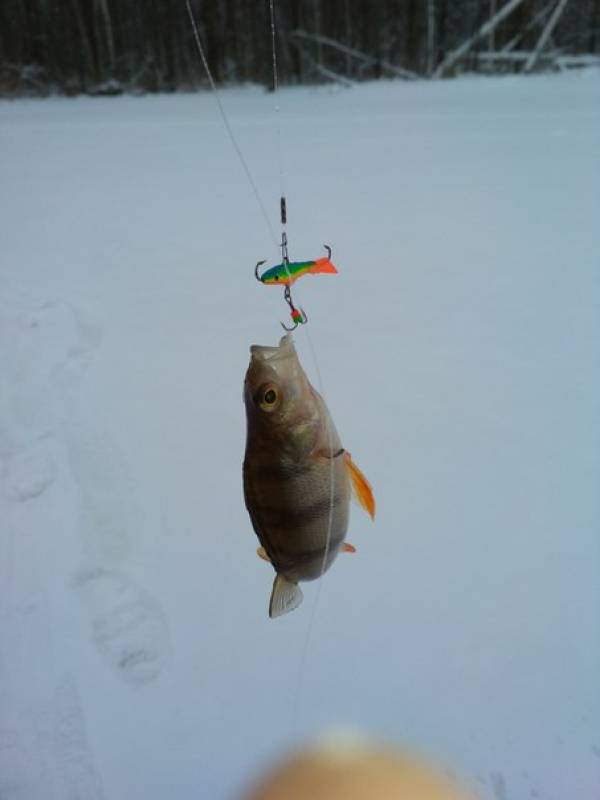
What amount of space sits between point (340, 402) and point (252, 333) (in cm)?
28

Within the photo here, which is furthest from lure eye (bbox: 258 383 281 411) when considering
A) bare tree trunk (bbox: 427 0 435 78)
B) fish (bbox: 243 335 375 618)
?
bare tree trunk (bbox: 427 0 435 78)

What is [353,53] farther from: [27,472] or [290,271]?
[290,271]

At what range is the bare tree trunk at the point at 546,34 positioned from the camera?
2.49m

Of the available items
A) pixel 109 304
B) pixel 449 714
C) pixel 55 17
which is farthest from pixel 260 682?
pixel 55 17

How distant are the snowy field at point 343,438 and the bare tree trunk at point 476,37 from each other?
0.42 metres

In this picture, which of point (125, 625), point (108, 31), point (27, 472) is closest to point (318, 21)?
point (108, 31)

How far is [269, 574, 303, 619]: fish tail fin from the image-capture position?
2.34ft

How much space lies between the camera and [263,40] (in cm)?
253

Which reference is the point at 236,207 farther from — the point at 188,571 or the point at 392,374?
the point at 188,571

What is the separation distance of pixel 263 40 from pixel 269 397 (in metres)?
2.24

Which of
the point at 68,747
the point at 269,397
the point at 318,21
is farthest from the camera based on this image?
the point at 318,21

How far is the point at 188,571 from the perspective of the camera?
1452 millimetres

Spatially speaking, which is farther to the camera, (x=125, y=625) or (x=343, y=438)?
(x=343, y=438)

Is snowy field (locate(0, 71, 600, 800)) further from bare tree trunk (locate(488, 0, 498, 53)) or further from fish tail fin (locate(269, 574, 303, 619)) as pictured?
fish tail fin (locate(269, 574, 303, 619))
